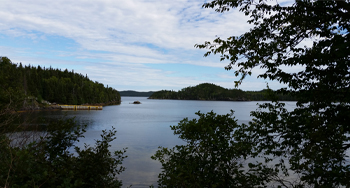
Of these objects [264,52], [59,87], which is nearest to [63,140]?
[264,52]

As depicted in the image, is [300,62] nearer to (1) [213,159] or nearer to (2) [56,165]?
(1) [213,159]

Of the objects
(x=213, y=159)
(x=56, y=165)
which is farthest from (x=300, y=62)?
(x=56, y=165)

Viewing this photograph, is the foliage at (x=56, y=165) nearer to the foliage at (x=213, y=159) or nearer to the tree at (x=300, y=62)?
the foliage at (x=213, y=159)

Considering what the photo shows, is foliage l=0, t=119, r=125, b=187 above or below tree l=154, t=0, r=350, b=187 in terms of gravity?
below

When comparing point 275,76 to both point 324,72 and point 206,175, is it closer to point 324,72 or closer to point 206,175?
point 324,72

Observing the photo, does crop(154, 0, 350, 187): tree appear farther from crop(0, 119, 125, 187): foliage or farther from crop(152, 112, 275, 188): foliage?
crop(0, 119, 125, 187): foliage

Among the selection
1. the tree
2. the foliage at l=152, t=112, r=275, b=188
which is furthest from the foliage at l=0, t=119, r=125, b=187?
the tree

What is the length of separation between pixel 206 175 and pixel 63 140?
12.5 ft

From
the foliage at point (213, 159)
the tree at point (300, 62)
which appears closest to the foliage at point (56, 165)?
the foliage at point (213, 159)

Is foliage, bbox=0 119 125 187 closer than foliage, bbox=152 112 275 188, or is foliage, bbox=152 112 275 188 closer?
foliage, bbox=0 119 125 187

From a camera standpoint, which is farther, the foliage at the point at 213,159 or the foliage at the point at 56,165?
the foliage at the point at 213,159

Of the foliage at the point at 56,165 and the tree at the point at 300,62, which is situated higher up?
the tree at the point at 300,62

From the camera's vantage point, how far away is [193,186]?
4574mm

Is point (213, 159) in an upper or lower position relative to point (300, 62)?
lower
